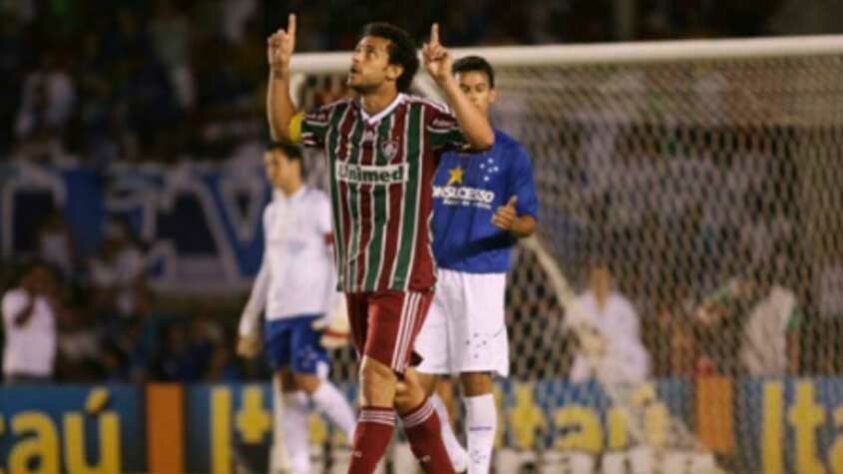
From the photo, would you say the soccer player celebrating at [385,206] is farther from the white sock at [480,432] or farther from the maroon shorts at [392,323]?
the white sock at [480,432]

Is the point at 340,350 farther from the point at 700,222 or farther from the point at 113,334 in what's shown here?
the point at 113,334

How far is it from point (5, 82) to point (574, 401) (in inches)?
251

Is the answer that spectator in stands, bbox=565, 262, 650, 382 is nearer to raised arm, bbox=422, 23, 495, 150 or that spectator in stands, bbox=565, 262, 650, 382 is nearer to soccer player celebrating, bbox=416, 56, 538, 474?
soccer player celebrating, bbox=416, 56, 538, 474

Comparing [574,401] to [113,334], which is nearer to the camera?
[574,401]

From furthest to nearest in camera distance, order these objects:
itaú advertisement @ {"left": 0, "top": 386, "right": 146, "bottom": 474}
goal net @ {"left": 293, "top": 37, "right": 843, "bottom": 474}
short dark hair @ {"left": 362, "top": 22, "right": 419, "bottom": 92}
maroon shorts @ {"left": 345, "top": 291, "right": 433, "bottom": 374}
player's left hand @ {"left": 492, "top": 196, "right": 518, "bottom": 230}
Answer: itaú advertisement @ {"left": 0, "top": 386, "right": 146, "bottom": 474}
goal net @ {"left": 293, "top": 37, "right": 843, "bottom": 474}
player's left hand @ {"left": 492, "top": 196, "right": 518, "bottom": 230}
short dark hair @ {"left": 362, "top": 22, "right": 419, "bottom": 92}
maroon shorts @ {"left": 345, "top": 291, "right": 433, "bottom": 374}

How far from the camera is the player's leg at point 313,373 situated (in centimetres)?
1023

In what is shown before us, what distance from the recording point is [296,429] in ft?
33.8

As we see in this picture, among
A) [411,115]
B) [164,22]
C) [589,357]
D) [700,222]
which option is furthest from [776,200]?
[164,22]

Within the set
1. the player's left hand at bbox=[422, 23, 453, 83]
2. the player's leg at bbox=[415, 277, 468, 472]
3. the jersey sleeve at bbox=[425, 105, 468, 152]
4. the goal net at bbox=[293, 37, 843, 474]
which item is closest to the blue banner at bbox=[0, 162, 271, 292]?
the goal net at bbox=[293, 37, 843, 474]

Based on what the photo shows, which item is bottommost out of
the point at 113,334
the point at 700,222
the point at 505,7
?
the point at 113,334

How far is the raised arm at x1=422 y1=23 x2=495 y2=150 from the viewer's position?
6902mm

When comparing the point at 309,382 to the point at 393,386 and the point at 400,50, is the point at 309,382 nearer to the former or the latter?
the point at 393,386

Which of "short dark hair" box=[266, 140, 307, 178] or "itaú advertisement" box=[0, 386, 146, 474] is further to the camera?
"itaú advertisement" box=[0, 386, 146, 474]

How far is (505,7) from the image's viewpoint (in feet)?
52.5
